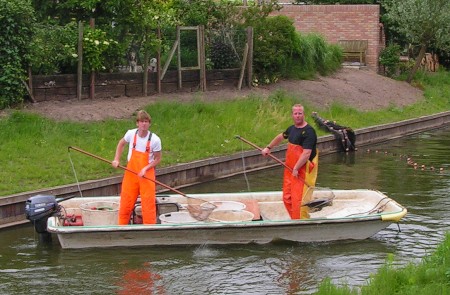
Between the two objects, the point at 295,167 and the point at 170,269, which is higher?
the point at 295,167

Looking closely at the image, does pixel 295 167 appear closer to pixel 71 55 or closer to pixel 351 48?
pixel 71 55

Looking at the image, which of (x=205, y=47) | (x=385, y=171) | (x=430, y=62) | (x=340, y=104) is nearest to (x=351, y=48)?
(x=430, y=62)

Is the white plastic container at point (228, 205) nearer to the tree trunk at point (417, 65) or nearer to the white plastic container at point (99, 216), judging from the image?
the white plastic container at point (99, 216)

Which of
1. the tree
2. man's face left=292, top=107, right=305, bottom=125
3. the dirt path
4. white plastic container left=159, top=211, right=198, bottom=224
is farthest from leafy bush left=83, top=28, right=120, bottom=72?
the tree

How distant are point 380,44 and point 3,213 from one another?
78.3 ft

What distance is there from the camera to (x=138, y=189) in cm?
1307

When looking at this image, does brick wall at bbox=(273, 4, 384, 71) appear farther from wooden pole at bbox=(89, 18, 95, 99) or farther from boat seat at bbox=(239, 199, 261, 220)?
boat seat at bbox=(239, 199, 261, 220)

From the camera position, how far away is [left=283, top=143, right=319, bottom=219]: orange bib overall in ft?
43.7

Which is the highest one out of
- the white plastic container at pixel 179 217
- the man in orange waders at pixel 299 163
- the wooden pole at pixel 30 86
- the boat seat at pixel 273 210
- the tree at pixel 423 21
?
the tree at pixel 423 21

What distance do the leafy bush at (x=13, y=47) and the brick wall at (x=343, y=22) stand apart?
17.3 meters

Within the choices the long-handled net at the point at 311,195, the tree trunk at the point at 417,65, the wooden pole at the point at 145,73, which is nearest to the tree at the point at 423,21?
the tree trunk at the point at 417,65

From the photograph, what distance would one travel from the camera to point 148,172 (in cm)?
1291

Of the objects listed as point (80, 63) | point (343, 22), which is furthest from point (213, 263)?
point (343, 22)

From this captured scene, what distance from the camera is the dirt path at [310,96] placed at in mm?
20016
